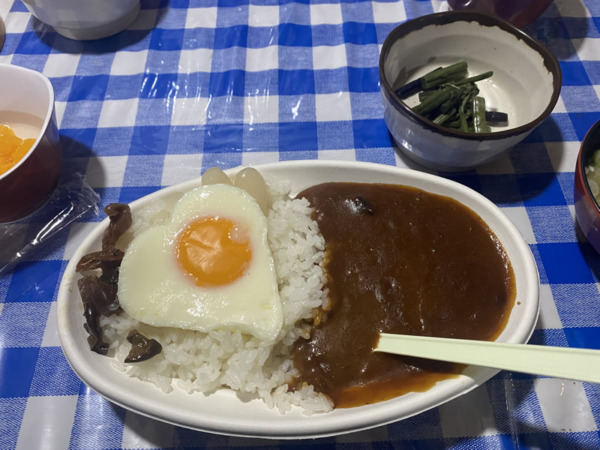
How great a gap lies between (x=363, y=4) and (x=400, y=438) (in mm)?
2714

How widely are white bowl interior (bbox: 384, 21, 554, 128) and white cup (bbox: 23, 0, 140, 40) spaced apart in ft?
5.72

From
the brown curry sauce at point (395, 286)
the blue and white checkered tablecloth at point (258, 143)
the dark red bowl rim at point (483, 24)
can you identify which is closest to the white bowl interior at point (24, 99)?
the blue and white checkered tablecloth at point (258, 143)

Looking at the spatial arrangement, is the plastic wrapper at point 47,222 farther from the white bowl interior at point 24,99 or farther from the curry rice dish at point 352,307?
the curry rice dish at point 352,307

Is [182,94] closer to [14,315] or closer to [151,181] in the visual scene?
[151,181]

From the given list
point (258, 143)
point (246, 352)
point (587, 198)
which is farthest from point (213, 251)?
point (587, 198)

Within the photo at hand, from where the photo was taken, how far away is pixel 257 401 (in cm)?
147

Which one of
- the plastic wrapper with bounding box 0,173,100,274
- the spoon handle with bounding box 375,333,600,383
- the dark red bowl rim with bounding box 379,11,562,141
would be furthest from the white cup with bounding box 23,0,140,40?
the spoon handle with bounding box 375,333,600,383

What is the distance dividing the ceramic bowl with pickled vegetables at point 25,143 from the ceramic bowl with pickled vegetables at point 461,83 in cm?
159

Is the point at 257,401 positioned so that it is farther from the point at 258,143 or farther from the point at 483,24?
the point at 483,24

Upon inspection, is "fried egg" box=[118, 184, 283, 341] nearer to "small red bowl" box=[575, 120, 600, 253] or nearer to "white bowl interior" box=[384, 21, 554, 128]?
"white bowl interior" box=[384, 21, 554, 128]

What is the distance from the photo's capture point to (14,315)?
189cm

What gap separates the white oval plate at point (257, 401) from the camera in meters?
1.34

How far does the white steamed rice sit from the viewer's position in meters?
1.46

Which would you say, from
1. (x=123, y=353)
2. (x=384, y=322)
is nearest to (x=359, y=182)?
(x=384, y=322)
